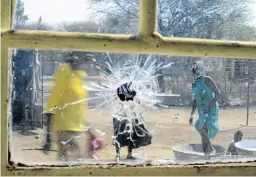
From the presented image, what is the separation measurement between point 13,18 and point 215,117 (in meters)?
0.36

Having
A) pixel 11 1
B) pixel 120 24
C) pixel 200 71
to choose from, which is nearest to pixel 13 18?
pixel 11 1

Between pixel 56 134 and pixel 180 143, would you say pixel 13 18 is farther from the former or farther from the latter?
pixel 180 143

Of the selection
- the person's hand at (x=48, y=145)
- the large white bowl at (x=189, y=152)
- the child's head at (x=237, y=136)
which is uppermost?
the child's head at (x=237, y=136)

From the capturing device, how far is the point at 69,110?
28.8 inches

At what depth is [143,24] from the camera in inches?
28.6

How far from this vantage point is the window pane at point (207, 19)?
746mm

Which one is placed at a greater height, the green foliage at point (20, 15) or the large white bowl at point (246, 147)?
the green foliage at point (20, 15)

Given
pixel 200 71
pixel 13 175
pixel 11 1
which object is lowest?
pixel 13 175

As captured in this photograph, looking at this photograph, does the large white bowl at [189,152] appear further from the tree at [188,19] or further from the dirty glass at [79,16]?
the dirty glass at [79,16]

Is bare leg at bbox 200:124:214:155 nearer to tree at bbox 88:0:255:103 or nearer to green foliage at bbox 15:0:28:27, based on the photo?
tree at bbox 88:0:255:103

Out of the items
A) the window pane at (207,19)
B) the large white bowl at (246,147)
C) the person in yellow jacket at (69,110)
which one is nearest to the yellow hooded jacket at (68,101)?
the person in yellow jacket at (69,110)

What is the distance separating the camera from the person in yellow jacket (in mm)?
719

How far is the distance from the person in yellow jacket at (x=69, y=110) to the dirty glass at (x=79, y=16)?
0.06m

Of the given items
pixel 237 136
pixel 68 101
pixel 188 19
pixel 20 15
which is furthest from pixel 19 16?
pixel 237 136
